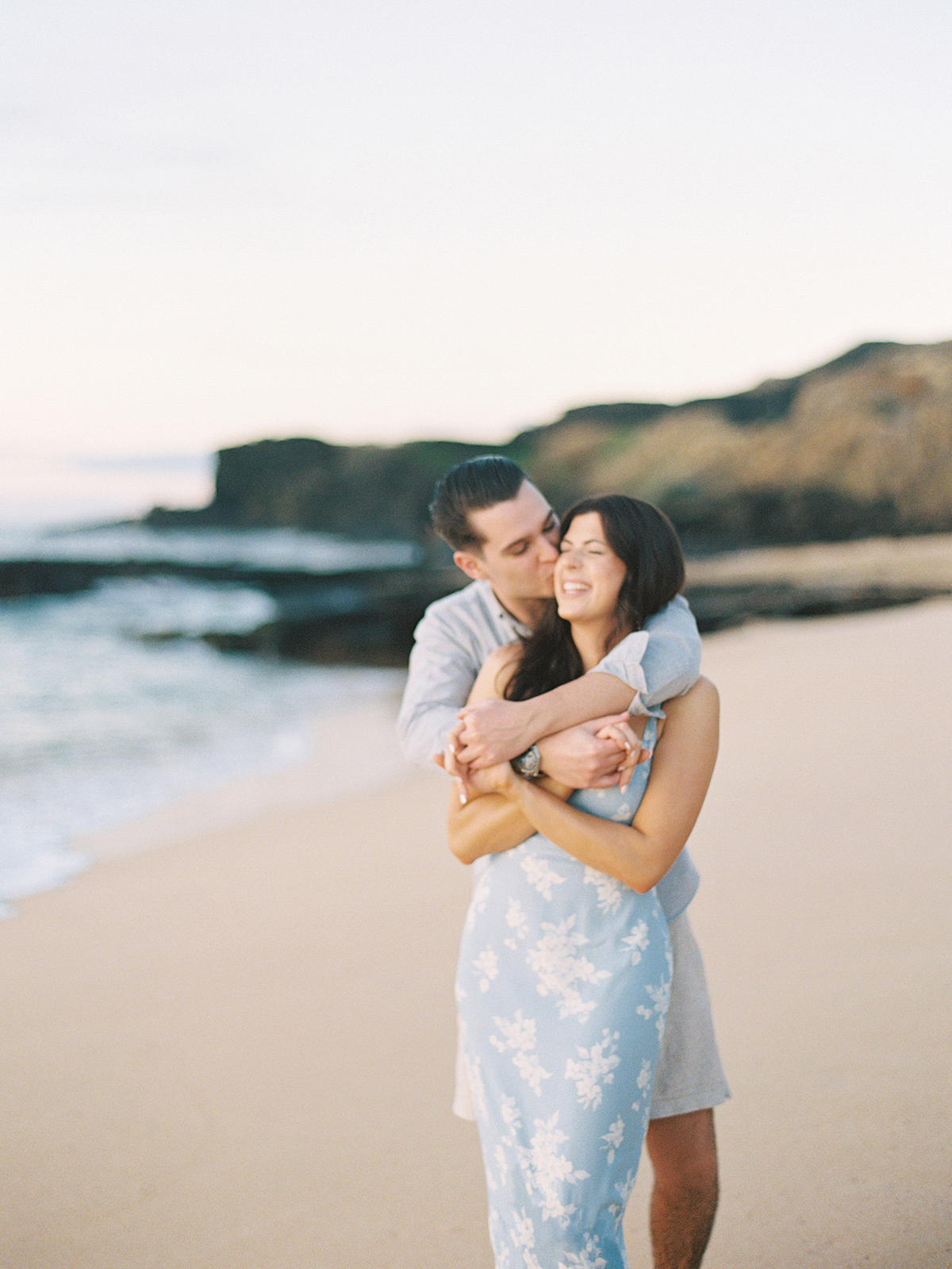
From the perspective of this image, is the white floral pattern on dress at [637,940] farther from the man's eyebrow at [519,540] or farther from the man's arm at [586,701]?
the man's eyebrow at [519,540]

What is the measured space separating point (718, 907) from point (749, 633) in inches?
407

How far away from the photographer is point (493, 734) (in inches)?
73.5

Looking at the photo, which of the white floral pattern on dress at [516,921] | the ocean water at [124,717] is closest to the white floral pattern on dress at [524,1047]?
the white floral pattern on dress at [516,921]

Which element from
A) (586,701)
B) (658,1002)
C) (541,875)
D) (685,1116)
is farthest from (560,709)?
(685,1116)

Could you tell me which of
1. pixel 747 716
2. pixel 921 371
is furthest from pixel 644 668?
pixel 921 371

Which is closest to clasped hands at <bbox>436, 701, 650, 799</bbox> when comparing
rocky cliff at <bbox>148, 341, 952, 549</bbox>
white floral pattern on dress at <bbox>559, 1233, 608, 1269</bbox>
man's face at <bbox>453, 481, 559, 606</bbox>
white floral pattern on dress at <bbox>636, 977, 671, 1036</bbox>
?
white floral pattern on dress at <bbox>636, 977, 671, 1036</bbox>

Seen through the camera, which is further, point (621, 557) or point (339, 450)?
point (339, 450)

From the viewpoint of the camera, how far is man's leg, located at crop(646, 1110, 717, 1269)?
2.12m

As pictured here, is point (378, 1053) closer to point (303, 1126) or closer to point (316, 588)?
point (303, 1126)

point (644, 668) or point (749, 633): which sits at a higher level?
point (644, 668)

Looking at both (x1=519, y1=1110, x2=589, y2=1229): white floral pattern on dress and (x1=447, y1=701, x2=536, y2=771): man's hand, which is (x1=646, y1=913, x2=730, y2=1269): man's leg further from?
(x1=447, y1=701, x2=536, y2=771): man's hand

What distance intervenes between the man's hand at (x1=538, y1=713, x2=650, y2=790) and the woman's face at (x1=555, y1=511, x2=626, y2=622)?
0.76 feet

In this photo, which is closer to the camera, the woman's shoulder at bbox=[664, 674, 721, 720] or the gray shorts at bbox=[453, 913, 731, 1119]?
the woman's shoulder at bbox=[664, 674, 721, 720]

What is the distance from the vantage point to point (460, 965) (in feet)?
6.51
